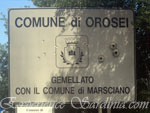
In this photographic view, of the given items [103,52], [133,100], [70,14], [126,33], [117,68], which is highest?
[70,14]

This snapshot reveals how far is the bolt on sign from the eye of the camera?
4.92m

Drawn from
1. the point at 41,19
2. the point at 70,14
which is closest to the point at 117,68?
the point at 70,14

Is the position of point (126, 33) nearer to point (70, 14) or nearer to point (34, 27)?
point (70, 14)

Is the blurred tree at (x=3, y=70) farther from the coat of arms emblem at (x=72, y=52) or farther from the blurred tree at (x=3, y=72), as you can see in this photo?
the coat of arms emblem at (x=72, y=52)

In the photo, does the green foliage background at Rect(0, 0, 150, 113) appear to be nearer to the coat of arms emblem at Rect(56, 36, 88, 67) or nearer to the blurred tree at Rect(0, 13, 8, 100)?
the coat of arms emblem at Rect(56, 36, 88, 67)

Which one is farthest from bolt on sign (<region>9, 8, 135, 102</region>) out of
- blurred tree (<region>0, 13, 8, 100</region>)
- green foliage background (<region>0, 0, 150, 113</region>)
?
blurred tree (<region>0, 13, 8, 100</region>)

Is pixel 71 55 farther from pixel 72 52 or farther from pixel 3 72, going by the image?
pixel 3 72

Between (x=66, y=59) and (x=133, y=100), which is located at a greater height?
(x=66, y=59)

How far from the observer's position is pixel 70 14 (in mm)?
4961

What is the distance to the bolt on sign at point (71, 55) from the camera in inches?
194

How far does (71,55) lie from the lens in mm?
4918

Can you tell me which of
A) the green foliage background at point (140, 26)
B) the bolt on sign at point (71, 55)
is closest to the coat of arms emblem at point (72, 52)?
the bolt on sign at point (71, 55)

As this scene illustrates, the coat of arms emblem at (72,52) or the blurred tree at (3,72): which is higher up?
the coat of arms emblem at (72,52)

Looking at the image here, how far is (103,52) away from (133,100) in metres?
1.13
